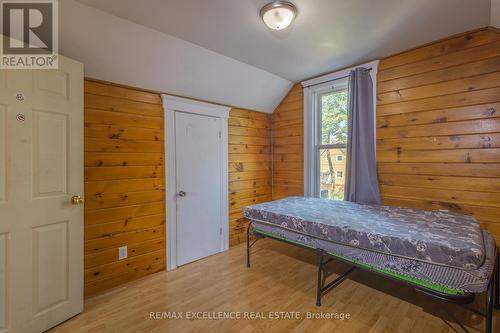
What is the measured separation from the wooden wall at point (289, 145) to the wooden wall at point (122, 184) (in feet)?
6.19

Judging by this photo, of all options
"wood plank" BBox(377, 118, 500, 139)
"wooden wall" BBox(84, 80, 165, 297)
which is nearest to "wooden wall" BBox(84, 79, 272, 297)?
"wooden wall" BBox(84, 80, 165, 297)

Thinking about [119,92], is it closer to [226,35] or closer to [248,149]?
[226,35]

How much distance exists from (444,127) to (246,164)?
7.80ft

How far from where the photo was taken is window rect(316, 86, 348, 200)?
312 cm

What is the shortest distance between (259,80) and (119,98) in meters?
1.73

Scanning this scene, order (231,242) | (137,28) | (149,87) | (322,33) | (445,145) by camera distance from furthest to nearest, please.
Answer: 1. (231,242)
2. (149,87)
3. (445,145)
4. (322,33)
5. (137,28)

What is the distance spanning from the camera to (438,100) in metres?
2.28

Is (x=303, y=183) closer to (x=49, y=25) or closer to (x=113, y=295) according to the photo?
(x=113, y=295)

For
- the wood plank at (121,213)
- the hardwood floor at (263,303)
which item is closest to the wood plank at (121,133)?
the wood plank at (121,213)

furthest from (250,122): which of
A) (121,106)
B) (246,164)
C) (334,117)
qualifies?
(121,106)

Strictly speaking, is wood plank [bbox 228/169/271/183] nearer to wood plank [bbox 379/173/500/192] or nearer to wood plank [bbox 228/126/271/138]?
wood plank [bbox 228/126/271/138]

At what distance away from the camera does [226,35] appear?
83.6 inches

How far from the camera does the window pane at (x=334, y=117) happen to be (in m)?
3.11

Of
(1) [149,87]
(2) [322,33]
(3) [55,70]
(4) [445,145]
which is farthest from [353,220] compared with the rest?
(3) [55,70]
